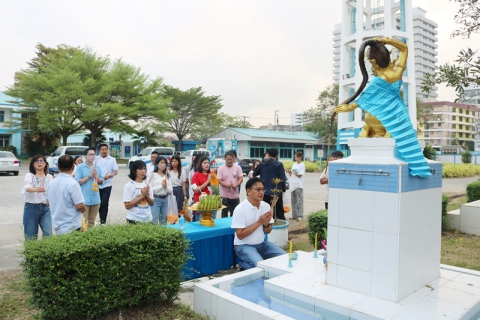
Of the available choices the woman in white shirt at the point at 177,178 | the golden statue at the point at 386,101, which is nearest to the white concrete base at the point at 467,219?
the golden statue at the point at 386,101

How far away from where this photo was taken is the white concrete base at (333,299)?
10.2 feet

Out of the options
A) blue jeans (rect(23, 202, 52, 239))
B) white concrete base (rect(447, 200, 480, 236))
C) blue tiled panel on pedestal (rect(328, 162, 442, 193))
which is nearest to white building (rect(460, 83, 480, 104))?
blue tiled panel on pedestal (rect(328, 162, 442, 193))

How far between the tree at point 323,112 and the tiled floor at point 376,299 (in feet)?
117

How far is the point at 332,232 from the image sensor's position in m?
3.71

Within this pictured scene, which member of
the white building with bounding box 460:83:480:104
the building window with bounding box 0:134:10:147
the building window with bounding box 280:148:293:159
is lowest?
the building window with bounding box 280:148:293:159

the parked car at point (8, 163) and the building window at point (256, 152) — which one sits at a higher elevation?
the building window at point (256, 152)

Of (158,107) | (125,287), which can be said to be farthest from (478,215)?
(158,107)

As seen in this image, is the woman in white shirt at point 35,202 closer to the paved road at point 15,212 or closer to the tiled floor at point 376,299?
the paved road at point 15,212

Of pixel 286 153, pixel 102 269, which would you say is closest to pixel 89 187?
pixel 102 269

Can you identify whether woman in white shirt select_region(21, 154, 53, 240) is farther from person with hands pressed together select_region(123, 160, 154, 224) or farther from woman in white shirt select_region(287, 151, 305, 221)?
woman in white shirt select_region(287, 151, 305, 221)

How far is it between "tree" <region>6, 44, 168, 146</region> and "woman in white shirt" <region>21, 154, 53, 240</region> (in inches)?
966

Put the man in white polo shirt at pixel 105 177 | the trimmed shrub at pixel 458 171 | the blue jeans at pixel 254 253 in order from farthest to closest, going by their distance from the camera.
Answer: the trimmed shrub at pixel 458 171 < the man in white polo shirt at pixel 105 177 < the blue jeans at pixel 254 253

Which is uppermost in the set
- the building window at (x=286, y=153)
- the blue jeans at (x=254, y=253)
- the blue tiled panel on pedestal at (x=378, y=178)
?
the building window at (x=286, y=153)

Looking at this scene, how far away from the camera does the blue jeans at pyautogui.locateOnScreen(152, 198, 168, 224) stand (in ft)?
20.0
